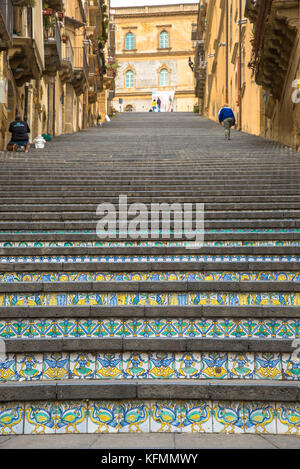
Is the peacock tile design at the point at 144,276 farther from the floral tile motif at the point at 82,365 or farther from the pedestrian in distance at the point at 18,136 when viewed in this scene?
the pedestrian in distance at the point at 18,136

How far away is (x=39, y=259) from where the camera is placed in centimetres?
668

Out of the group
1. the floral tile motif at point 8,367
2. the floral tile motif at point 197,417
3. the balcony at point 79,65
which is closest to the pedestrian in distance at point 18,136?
the floral tile motif at point 8,367

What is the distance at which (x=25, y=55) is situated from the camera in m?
17.8

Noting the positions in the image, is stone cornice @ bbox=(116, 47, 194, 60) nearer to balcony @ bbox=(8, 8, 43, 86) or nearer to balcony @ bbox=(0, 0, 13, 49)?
balcony @ bbox=(8, 8, 43, 86)

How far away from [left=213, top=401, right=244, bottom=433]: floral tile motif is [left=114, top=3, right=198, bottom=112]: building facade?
6408 centimetres

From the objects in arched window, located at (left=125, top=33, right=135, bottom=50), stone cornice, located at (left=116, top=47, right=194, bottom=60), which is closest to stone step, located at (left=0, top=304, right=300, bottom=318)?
stone cornice, located at (left=116, top=47, right=194, bottom=60)

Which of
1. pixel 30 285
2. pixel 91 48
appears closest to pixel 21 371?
pixel 30 285

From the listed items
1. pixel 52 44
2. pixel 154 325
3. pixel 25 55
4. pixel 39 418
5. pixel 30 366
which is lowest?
pixel 39 418

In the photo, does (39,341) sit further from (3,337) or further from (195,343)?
(195,343)

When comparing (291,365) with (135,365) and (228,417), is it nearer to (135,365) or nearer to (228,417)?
(228,417)

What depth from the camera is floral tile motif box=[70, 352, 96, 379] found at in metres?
4.51

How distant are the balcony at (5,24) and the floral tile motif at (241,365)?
11.0 metres

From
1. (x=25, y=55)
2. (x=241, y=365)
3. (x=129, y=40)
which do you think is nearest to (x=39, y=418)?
(x=241, y=365)

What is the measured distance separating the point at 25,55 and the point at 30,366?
589 inches
